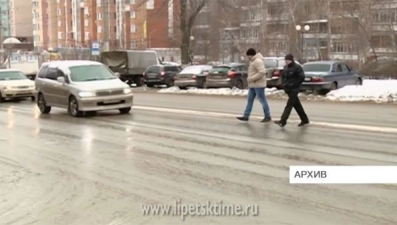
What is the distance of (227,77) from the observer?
28.8 metres

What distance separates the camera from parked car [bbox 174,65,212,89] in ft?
100

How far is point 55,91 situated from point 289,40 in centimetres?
4875

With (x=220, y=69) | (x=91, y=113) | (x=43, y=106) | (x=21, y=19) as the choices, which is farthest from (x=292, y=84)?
(x=21, y=19)

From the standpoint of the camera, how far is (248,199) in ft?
21.4

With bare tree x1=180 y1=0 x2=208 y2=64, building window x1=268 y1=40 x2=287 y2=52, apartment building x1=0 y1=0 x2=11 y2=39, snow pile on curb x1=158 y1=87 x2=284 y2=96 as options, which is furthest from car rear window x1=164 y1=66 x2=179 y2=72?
apartment building x1=0 y1=0 x2=11 y2=39

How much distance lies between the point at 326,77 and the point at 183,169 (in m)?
16.9

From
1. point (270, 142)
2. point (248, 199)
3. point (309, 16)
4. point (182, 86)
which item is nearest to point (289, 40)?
point (309, 16)

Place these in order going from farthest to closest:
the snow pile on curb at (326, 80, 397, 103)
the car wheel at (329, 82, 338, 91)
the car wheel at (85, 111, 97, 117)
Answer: the car wheel at (329, 82, 338, 91), the snow pile on curb at (326, 80, 397, 103), the car wheel at (85, 111, 97, 117)

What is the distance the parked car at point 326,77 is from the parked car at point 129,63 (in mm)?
15505

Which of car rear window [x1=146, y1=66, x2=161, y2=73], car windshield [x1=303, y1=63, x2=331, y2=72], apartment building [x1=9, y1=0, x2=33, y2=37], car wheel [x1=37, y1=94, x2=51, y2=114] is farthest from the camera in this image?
apartment building [x1=9, y1=0, x2=33, y2=37]

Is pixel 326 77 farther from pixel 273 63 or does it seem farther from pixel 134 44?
pixel 134 44

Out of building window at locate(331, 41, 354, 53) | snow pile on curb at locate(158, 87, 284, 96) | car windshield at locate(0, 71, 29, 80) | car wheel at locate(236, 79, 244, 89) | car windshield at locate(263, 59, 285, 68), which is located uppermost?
building window at locate(331, 41, 354, 53)

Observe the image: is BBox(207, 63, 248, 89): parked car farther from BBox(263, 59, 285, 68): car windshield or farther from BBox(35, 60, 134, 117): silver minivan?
BBox(35, 60, 134, 117): silver minivan

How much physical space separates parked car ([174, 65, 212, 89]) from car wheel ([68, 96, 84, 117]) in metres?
14.1
